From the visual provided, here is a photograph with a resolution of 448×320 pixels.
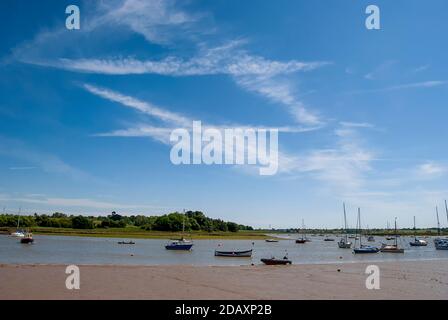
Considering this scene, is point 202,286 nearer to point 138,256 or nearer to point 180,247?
point 138,256

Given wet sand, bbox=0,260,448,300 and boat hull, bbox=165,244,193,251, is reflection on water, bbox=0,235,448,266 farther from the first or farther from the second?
wet sand, bbox=0,260,448,300

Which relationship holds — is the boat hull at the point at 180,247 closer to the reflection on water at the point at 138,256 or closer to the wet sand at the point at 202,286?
the reflection on water at the point at 138,256

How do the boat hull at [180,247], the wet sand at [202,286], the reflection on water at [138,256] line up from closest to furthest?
the wet sand at [202,286] → the reflection on water at [138,256] → the boat hull at [180,247]

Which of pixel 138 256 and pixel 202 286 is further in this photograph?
pixel 138 256

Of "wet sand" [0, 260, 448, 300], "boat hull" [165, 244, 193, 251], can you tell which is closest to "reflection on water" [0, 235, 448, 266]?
"boat hull" [165, 244, 193, 251]

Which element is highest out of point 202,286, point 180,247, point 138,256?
point 202,286

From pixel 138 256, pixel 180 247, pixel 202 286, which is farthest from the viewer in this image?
pixel 180 247

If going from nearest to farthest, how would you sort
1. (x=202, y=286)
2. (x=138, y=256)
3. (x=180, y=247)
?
(x=202, y=286), (x=138, y=256), (x=180, y=247)

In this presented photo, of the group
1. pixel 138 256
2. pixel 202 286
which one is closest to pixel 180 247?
pixel 138 256

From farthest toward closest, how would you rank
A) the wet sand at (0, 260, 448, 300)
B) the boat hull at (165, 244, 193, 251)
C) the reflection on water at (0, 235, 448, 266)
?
1. the boat hull at (165, 244, 193, 251)
2. the reflection on water at (0, 235, 448, 266)
3. the wet sand at (0, 260, 448, 300)

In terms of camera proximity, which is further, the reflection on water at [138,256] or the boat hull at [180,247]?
the boat hull at [180,247]

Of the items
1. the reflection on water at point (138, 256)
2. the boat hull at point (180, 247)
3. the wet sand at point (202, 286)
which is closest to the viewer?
the wet sand at point (202, 286)

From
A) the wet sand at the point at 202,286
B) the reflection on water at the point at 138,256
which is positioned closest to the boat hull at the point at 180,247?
the reflection on water at the point at 138,256
